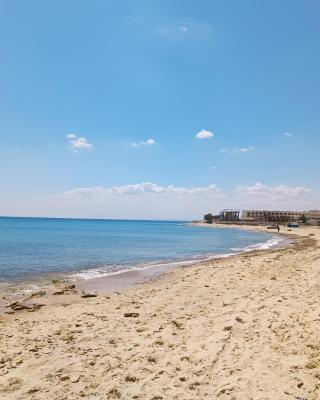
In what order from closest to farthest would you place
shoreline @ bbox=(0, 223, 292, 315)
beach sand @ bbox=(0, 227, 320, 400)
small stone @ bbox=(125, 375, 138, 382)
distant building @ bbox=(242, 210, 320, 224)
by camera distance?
1. beach sand @ bbox=(0, 227, 320, 400)
2. small stone @ bbox=(125, 375, 138, 382)
3. shoreline @ bbox=(0, 223, 292, 315)
4. distant building @ bbox=(242, 210, 320, 224)

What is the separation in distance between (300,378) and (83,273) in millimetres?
19014

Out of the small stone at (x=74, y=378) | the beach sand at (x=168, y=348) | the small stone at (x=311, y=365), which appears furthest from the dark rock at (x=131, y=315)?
the small stone at (x=311, y=365)

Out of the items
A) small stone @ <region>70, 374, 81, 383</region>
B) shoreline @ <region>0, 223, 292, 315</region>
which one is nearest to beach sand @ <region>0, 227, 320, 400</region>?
small stone @ <region>70, 374, 81, 383</region>

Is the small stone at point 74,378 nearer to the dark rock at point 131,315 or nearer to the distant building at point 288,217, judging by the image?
the dark rock at point 131,315

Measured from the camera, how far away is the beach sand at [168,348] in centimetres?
595

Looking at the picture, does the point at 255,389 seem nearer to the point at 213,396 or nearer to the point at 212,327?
the point at 213,396

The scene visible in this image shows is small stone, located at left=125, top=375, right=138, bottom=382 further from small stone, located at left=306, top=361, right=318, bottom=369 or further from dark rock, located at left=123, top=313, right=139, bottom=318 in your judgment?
dark rock, located at left=123, top=313, right=139, bottom=318

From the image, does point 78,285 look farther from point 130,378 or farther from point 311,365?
point 311,365

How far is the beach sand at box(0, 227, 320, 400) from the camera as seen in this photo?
5.95 m

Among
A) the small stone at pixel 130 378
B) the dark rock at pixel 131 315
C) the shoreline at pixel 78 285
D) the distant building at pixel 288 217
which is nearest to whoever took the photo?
the small stone at pixel 130 378

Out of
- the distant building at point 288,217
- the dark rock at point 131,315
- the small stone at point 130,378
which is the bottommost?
the dark rock at point 131,315

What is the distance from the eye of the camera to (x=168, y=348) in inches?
305

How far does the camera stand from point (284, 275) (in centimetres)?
1781

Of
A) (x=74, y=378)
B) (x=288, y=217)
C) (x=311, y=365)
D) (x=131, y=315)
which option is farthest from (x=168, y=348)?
(x=288, y=217)
